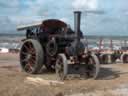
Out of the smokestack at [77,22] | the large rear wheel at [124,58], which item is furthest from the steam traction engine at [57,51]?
the large rear wheel at [124,58]

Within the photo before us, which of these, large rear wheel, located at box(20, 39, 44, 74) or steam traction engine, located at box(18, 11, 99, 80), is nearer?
steam traction engine, located at box(18, 11, 99, 80)

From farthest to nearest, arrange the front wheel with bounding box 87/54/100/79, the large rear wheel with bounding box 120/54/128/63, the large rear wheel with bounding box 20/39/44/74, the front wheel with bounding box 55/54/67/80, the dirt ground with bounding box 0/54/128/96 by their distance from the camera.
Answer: the large rear wheel with bounding box 120/54/128/63 < the large rear wheel with bounding box 20/39/44/74 < the front wheel with bounding box 87/54/100/79 < the front wheel with bounding box 55/54/67/80 < the dirt ground with bounding box 0/54/128/96

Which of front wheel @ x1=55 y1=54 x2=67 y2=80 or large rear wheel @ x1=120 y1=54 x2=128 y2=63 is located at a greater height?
front wheel @ x1=55 y1=54 x2=67 y2=80

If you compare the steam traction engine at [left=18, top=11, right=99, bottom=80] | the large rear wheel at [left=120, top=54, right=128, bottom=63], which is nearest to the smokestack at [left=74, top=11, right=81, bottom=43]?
the steam traction engine at [left=18, top=11, right=99, bottom=80]

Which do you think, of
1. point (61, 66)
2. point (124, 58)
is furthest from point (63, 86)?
point (124, 58)

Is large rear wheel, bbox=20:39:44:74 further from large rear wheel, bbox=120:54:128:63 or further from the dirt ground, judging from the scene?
large rear wheel, bbox=120:54:128:63

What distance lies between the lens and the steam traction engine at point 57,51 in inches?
645

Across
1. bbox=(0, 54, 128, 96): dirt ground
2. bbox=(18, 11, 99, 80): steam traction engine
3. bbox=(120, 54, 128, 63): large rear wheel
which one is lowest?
bbox=(120, 54, 128, 63): large rear wheel

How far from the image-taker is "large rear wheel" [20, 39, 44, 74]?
1759cm

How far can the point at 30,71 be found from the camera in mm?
18297

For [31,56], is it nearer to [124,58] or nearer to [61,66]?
[61,66]

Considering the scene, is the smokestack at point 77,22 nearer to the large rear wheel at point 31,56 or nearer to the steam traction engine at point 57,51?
the steam traction engine at point 57,51

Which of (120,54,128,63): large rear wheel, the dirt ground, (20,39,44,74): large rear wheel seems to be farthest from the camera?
(120,54,128,63): large rear wheel

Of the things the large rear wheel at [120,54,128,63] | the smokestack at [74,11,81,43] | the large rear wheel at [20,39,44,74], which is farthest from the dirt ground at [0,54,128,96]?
the large rear wheel at [120,54,128,63]
